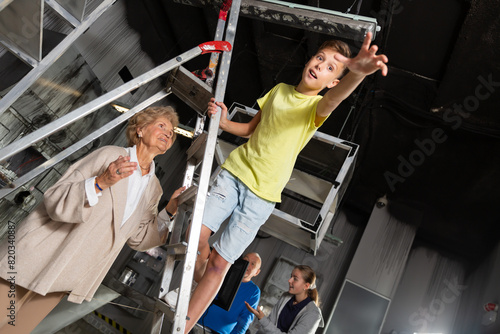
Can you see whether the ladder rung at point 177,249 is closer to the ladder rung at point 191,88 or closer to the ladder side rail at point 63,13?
the ladder rung at point 191,88

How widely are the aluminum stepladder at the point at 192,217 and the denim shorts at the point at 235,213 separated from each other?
12cm

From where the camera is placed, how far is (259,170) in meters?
1.93

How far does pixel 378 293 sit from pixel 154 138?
18.9 feet

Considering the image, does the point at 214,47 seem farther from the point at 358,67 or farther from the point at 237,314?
the point at 237,314

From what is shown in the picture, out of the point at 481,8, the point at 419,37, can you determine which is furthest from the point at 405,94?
the point at 481,8

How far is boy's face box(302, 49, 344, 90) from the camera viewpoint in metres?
2.05

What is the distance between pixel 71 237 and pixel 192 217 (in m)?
0.57

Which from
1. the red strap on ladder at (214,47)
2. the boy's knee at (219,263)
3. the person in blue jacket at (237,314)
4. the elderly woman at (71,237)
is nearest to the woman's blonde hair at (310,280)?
the person in blue jacket at (237,314)

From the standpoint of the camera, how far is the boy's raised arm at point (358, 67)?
154 cm

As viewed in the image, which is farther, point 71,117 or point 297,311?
point 297,311

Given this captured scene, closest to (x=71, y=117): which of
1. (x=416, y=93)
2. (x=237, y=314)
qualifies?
(x=237, y=314)

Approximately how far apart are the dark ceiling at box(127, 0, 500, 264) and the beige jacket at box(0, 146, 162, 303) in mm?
1566

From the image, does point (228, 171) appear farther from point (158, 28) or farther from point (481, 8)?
point (158, 28)

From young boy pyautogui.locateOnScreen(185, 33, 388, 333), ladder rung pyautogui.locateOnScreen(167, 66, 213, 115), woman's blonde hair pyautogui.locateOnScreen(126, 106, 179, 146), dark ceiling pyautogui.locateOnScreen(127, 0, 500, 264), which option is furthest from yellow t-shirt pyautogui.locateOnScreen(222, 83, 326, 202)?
dark ceiling pyautogui.locateOnScreen(127, 0, 500, 264)
